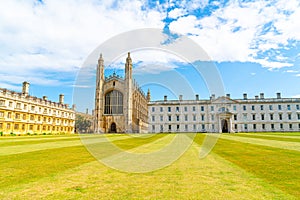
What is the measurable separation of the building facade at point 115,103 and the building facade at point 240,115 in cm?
1153

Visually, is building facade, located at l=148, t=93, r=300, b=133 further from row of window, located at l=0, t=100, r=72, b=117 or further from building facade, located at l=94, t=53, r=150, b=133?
row of window, located at l=0, t=100, r=72, b=117

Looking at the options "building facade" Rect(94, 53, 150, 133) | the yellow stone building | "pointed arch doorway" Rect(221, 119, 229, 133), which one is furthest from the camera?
"pointed arch doorway" Rect(221, 119, 229, 133)

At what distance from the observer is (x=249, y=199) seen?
4.35 m

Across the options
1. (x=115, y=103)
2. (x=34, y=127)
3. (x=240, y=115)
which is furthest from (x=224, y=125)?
(x=34, y=127)

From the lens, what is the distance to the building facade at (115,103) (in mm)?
58312

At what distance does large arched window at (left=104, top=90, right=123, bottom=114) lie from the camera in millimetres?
60406

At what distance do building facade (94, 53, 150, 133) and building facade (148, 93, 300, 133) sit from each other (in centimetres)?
1153

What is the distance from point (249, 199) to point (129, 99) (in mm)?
54979

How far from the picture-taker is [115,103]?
200 ft

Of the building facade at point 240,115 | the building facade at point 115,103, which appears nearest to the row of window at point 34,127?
the building facade at point 115,103

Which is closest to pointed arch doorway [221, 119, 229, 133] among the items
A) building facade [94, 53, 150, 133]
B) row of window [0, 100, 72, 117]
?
building facade [94, 53, 150, 133]

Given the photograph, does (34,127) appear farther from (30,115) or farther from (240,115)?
(240,115)

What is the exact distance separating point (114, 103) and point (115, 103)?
315mm

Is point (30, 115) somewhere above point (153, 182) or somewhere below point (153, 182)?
above
